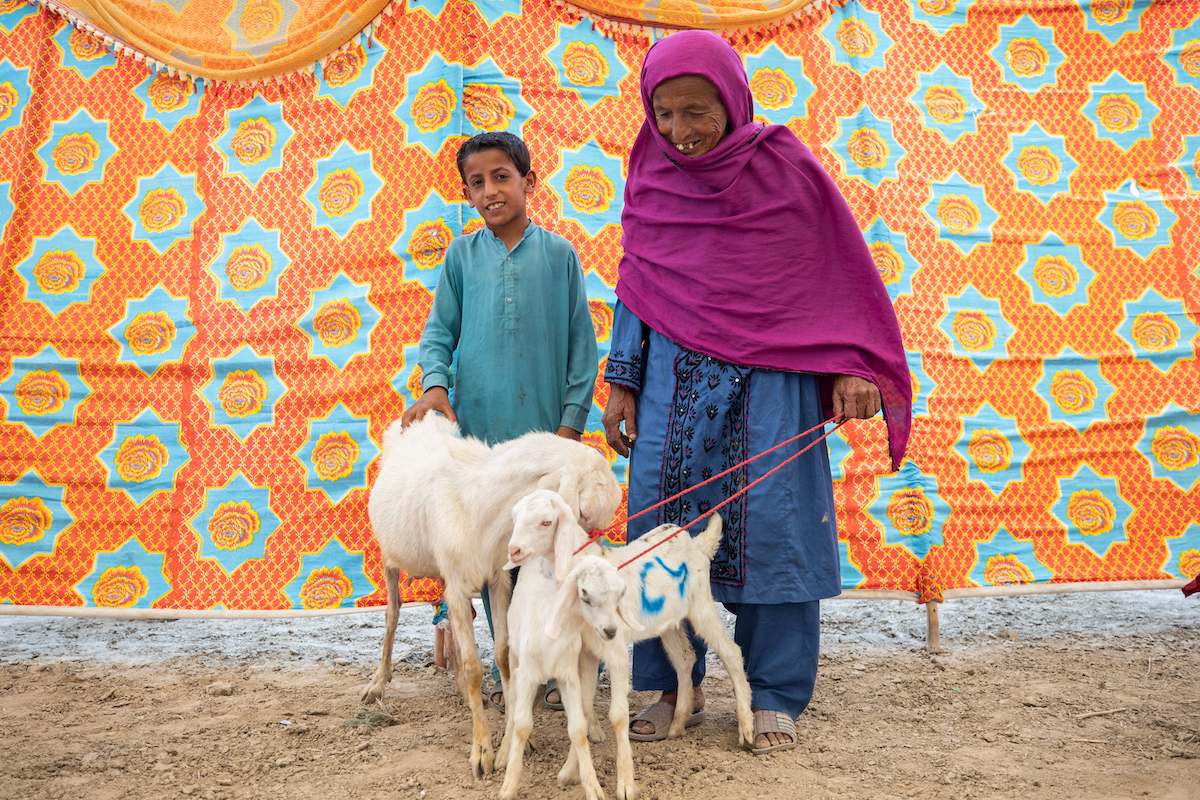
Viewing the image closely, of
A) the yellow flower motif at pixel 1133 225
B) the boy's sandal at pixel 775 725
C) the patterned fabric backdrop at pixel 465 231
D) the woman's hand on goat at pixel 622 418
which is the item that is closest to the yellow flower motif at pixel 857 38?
the patterned fabric backdrop at pixel 465 231

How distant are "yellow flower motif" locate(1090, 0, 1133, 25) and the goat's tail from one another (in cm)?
408

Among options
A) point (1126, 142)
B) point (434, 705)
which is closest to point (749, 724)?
point (434, 705)

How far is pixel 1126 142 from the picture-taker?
450 centimetres

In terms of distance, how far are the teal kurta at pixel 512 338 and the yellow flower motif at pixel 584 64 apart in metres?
1.41

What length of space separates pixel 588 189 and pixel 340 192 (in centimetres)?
136

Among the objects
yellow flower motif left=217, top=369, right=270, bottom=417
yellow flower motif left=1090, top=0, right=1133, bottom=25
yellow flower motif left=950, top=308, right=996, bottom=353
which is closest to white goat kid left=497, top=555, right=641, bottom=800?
yellow flower motif left=217, top=369, right=270, bottom=417

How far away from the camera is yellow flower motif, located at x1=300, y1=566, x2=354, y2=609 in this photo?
4066 mm

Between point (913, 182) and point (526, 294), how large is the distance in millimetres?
2550

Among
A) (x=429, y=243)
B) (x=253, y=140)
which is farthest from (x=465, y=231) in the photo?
(x=253, y=140)

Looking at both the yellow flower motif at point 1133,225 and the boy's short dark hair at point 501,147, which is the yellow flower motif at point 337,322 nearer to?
the boy's short dark hair at point 501,147

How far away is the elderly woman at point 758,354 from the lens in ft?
9.05

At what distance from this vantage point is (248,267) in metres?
4.26

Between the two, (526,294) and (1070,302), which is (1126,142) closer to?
(1070,302)

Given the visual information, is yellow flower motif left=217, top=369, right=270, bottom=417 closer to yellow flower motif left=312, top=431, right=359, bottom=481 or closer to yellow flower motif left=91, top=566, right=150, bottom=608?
yellow flower motif left=312, top=431, right=359, bottom=481
